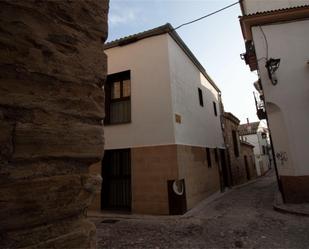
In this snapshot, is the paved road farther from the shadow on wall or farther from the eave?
the eave

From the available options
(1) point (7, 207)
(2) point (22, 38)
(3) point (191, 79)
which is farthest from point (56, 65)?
(3) point (191, 79)

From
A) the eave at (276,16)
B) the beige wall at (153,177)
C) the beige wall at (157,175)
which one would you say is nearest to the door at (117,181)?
the beige wall at (157,175)

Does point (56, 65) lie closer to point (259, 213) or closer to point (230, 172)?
point (259, 213)

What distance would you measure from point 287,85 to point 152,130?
382cm

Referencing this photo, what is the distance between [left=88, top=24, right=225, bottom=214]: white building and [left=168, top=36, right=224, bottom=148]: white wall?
0.11ft

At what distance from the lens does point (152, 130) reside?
6039mm

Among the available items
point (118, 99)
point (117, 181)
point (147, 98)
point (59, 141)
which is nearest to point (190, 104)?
point (147, 98)

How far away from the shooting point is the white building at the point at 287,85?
561 centimetres

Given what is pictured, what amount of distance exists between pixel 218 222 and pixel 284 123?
→ 126 inches

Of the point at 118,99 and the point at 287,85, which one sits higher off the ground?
the point at 118,99

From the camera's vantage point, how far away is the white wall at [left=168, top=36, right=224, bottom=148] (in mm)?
6445

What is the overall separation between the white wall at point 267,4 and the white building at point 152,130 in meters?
2.62

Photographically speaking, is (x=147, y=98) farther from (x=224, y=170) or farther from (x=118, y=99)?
(x=224, y=170)

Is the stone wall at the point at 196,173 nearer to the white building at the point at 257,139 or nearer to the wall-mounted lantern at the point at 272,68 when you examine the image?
the wall-mounted lantern at the point at 272,68
